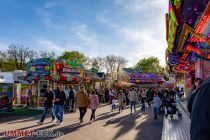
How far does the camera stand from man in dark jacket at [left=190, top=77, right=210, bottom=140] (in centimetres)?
150

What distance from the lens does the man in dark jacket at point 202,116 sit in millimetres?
1498

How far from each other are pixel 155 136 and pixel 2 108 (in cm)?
1178

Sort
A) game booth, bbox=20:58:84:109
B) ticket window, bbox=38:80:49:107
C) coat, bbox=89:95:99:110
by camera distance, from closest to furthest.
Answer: coat, bbox=89:95:99:110 < game booth, bbox=20:58:84:109 < ticket window, bbox=38:80:49:107

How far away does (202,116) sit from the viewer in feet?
4.96

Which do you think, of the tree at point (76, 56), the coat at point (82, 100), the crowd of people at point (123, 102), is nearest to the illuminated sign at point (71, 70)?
the crowd of people at point (123, 102)

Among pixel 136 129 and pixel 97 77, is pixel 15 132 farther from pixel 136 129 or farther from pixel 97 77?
pixel 97 77

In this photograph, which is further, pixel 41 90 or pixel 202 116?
pixel 41 90

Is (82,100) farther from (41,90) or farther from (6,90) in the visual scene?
(6,90)

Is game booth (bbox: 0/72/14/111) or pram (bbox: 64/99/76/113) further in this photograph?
pram (bbox: 64/99/76/113)

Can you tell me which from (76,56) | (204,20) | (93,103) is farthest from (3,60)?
(204,20)

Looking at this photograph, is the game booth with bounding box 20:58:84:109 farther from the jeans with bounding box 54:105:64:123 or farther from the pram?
the jeans with bounding box 54:105:64:123

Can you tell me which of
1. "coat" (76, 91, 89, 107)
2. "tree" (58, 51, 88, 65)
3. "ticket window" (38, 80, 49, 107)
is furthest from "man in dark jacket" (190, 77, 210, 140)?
"tree" (58, 51, 88, 65)

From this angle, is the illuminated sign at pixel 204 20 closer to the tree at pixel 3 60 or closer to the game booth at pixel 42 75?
the game booth at pixel 42 75

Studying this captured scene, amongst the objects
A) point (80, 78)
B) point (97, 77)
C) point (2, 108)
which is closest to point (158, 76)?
point (97, 77)
